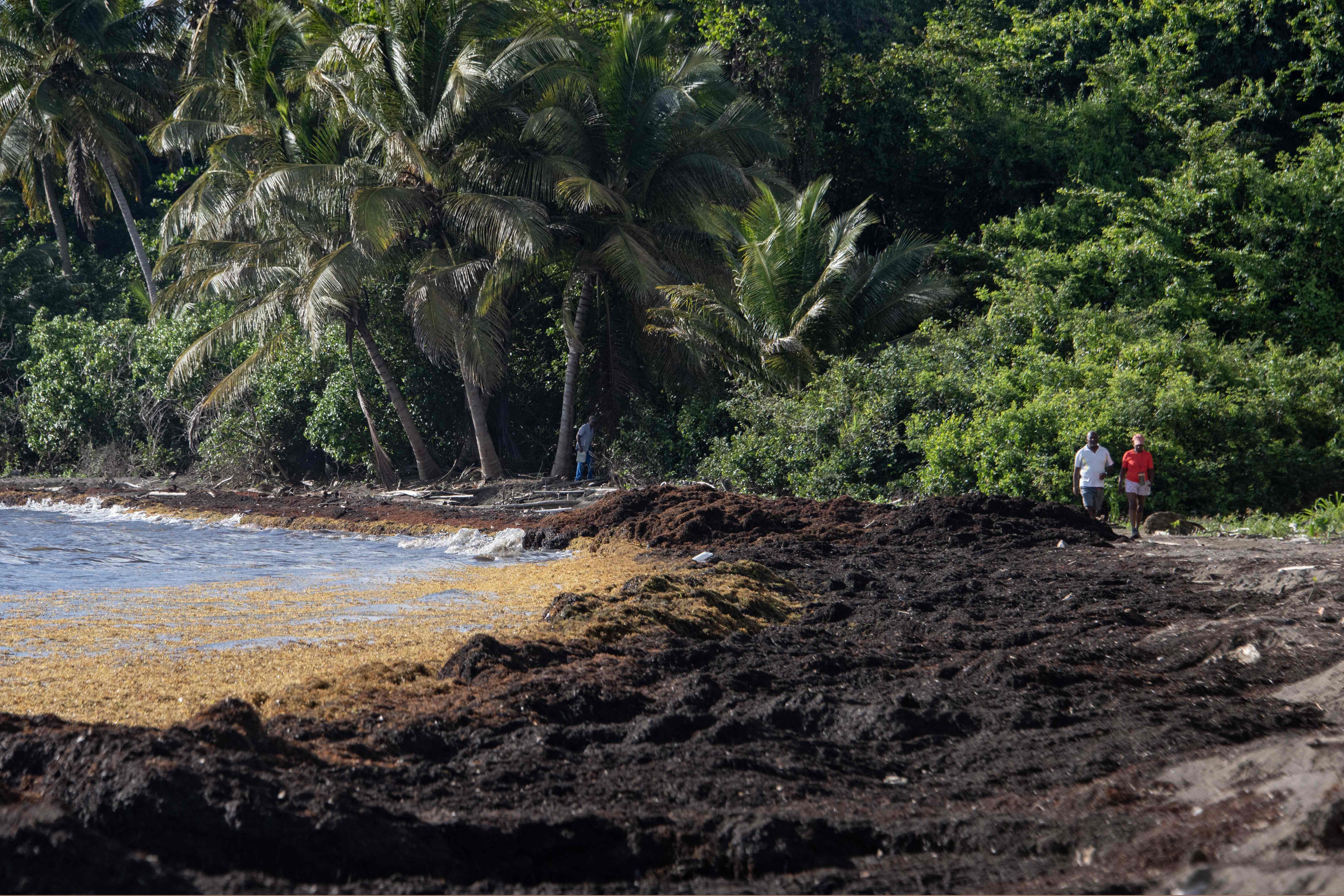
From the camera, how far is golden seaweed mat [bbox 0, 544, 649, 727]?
269 inches

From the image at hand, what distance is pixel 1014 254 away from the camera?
2172 centimetres

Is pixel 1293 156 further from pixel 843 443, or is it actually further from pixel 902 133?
pixel 843 443

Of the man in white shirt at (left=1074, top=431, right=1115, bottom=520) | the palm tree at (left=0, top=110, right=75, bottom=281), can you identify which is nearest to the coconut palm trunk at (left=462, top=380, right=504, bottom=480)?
the man in white shirt at (left=1074, top=431, right=1115, bottom=520)

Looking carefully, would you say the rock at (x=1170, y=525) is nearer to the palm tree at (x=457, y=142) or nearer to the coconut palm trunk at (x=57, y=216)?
the palm tree at (x=457, y=142)

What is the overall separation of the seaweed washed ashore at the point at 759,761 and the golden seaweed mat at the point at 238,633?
596 mm

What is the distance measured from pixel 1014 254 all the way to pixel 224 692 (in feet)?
60.5

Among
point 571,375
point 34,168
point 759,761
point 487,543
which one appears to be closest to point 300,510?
point 571,375

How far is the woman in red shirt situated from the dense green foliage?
1393mm

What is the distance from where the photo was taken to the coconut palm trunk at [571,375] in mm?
22422

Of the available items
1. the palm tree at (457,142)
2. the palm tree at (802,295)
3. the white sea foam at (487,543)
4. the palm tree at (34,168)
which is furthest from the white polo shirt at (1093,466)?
the palm tree at (34,168)

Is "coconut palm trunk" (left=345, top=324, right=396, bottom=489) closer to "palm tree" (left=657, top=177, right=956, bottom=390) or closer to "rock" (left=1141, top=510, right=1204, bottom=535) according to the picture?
"palm tree" (left=657, top=177, right=956, bottom=390)

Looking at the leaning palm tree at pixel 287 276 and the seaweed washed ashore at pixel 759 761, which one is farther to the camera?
the leaning palm tree at pixel 287 276

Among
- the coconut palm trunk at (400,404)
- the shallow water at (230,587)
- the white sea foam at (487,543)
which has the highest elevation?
the coconut palm trunk at (400,404)

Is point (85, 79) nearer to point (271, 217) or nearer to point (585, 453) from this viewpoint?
point (271, 217)
